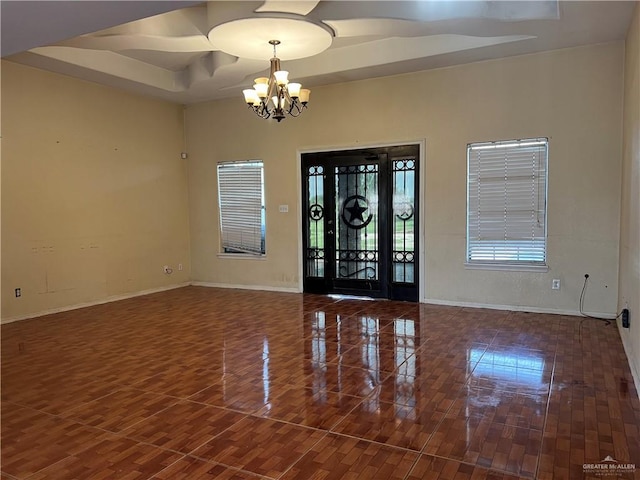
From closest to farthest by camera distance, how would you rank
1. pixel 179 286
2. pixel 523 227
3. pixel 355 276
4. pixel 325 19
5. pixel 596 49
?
pixel 325 19
pixel 596 49
pixel 523 227
pixel 355 276
pixel 179 286

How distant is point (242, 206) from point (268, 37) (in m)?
3.47

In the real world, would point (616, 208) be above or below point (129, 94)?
below

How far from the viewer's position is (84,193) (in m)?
6.40

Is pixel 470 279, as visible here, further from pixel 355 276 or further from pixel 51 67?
pixel 51 67

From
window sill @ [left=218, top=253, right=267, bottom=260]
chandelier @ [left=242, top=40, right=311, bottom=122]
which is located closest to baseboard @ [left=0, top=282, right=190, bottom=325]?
window sill @ [left=218, top=253, right=267, bottom=260]

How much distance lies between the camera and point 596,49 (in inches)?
202

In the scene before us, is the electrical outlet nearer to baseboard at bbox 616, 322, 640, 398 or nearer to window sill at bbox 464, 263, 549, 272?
baseboard at bbox 616, 322, 640, 398

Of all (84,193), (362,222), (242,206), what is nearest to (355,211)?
(362,222)

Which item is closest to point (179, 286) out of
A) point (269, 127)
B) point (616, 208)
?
point (269, 127)

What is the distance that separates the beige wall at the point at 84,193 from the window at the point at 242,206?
2.52 ft

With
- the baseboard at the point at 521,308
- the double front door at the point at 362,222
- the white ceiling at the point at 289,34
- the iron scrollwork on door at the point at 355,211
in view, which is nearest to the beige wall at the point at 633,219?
the white ceiling at the point at 289,34

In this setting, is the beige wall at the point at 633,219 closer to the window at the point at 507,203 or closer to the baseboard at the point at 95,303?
the window at the point at 507,203

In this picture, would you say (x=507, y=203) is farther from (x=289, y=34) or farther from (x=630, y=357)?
(x=289, y=34)

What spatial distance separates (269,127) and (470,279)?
3784 mm
